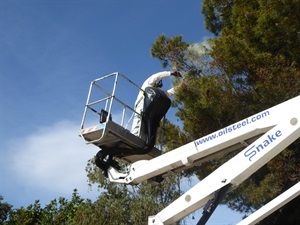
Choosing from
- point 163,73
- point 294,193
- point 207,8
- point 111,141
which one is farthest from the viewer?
point 207,8

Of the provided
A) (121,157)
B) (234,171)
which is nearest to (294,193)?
(234,171)

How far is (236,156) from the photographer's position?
570 centimetres

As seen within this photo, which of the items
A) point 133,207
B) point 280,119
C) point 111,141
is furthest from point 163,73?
point 133,207

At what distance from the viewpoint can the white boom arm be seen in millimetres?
5586

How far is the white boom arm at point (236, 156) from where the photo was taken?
5.59 metres

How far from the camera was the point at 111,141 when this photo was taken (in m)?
7.00

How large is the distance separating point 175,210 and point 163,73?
2745 millimetres

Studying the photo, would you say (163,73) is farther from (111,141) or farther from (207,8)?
(207,8)

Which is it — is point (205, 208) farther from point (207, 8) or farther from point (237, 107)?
point (207, 8)

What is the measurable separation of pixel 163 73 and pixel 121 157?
1.63m

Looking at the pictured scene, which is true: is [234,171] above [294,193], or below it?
above

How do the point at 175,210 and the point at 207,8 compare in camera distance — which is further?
the point at 207,8

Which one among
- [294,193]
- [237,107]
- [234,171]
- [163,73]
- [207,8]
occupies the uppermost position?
[207,8]

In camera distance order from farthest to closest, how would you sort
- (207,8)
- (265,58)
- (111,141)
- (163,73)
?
(207,8), (265,58), (163,73), (111,141)
